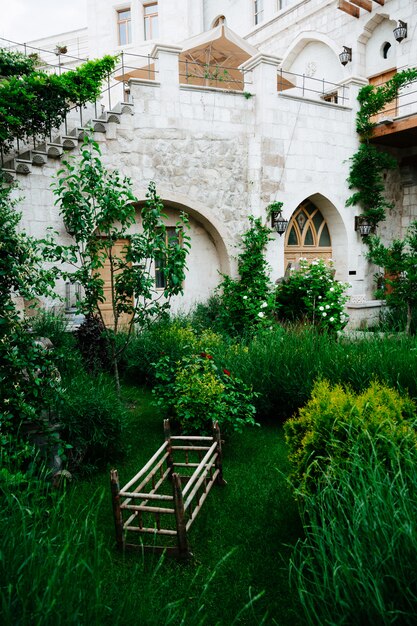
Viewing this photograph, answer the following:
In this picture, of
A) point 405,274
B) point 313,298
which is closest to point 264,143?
point 313,298

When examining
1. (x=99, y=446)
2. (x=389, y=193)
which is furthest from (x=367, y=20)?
(x=99, y=446)

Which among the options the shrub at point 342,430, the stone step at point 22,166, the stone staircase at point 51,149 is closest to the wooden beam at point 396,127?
the stone staircase at point 51,149

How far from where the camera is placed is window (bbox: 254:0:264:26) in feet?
47.9

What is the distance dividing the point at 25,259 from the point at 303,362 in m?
3.10

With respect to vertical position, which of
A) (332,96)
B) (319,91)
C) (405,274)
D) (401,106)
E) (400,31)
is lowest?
(405,274)

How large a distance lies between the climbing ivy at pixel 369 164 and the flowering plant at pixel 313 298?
3.11 m

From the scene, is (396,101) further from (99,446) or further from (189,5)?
(99,446)

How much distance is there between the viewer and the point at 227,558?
8.76 ft

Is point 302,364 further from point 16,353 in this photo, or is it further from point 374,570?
point 374,570

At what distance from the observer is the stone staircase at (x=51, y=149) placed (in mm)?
7277

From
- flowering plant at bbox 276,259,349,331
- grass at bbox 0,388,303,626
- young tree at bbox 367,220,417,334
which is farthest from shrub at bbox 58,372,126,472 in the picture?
young tree at bbox 367,220,417,334

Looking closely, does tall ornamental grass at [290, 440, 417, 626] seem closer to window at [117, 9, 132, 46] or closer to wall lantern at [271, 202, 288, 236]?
wall lantern at [271, 202, 288, 236]

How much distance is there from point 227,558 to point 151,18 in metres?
18.3

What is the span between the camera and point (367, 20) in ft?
36.6
